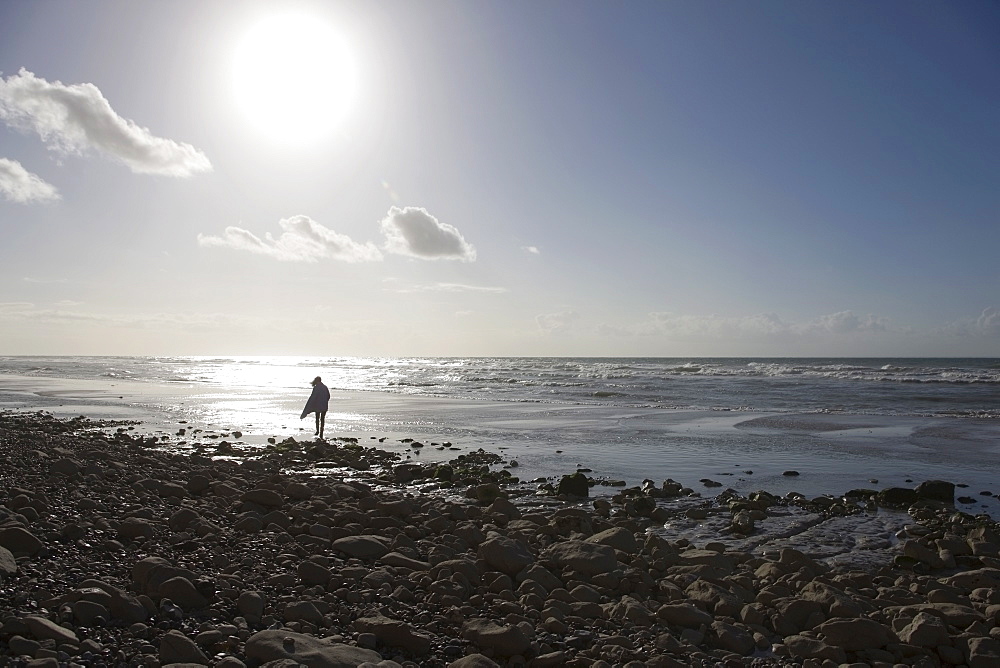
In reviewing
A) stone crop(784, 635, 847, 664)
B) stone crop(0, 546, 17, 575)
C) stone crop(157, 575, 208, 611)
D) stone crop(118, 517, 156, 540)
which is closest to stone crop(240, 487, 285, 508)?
stone crop(118, 517, 156, 540)

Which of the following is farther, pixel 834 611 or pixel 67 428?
pixel 67 428

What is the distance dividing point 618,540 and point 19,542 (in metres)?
6.15

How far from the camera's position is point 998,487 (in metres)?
11.8

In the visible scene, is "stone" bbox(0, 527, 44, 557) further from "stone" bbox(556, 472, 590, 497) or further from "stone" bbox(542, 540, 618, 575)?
"stone" bbox(556, 472, 590, 497)

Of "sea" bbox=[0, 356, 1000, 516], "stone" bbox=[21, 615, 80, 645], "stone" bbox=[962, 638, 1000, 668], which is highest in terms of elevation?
"stone" bbox=[21, 615, 80, 645]

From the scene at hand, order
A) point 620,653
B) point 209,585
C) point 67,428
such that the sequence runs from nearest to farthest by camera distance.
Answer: point 620,653
point 209,585
point 67,428

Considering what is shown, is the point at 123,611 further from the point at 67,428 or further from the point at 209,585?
the point at 67,428

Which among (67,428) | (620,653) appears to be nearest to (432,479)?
(620,653)

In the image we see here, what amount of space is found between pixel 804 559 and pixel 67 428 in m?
20.0

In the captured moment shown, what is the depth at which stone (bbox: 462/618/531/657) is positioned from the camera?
15.4ft

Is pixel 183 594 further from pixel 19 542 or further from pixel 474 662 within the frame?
pixel 474 662

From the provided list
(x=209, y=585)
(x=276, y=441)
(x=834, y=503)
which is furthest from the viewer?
(x=276, y=441)

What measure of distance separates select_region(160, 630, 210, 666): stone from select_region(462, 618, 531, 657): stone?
1937 millimetres

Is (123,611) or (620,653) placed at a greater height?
(123,611)
